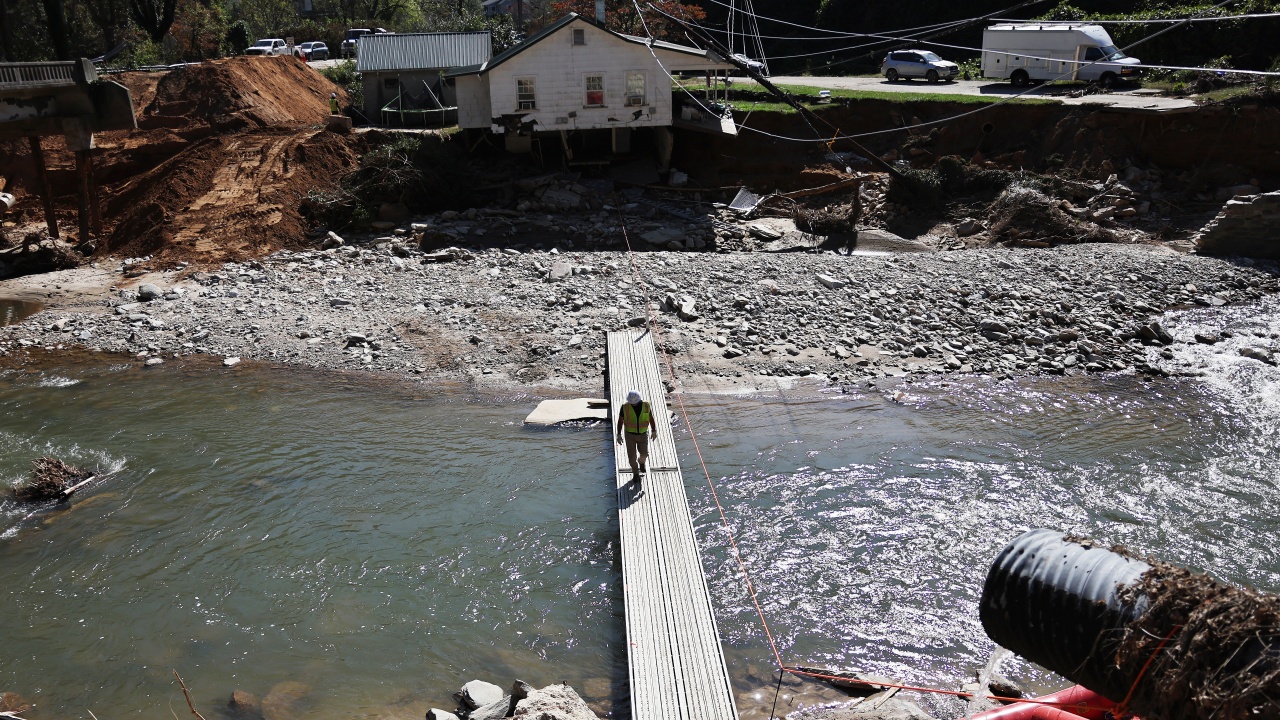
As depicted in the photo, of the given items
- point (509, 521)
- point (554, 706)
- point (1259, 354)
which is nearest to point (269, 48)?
point (509, 521)

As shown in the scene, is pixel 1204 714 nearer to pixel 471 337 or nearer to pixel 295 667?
pixel 295 667

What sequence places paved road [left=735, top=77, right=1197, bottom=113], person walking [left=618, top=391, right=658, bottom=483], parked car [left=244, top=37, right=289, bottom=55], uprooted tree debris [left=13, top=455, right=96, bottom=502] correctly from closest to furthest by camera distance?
person walking [left=618, top=391, right=658, bottom=483]
uprooted tree debris [left=13, top=455, right=96, bottom=502]
paved road [left=735, top=77, right=1197, bottom=113]
parked car [left=244, top=37, right=289, bottom=55]

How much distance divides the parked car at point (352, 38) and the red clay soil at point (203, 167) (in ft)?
55.5

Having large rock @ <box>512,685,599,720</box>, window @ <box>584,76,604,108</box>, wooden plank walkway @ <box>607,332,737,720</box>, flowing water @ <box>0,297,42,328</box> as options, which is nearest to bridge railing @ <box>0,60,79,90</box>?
flowing water @ <box>0,297,42,328</box>

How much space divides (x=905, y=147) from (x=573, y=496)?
20.8 metres

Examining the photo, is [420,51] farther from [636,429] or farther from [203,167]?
[636,429]

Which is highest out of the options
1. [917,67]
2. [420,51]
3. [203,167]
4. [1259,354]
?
[420,51]

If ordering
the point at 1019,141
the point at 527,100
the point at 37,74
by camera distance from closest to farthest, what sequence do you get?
the point at 37,74 < the point at 527,100 < the point at 1019,141

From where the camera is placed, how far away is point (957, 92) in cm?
3294

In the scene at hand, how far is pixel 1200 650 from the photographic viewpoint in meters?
5.12

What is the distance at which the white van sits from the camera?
3105 cm

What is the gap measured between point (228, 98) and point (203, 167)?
440 cm

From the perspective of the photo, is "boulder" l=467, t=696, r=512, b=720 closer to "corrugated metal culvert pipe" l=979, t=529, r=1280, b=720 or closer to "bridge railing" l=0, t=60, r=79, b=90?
"corrugated metal culvert pipe" l=979, t=529, r=1280, b=720

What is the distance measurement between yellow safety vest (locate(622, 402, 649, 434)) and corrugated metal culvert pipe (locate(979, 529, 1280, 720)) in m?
6.55
